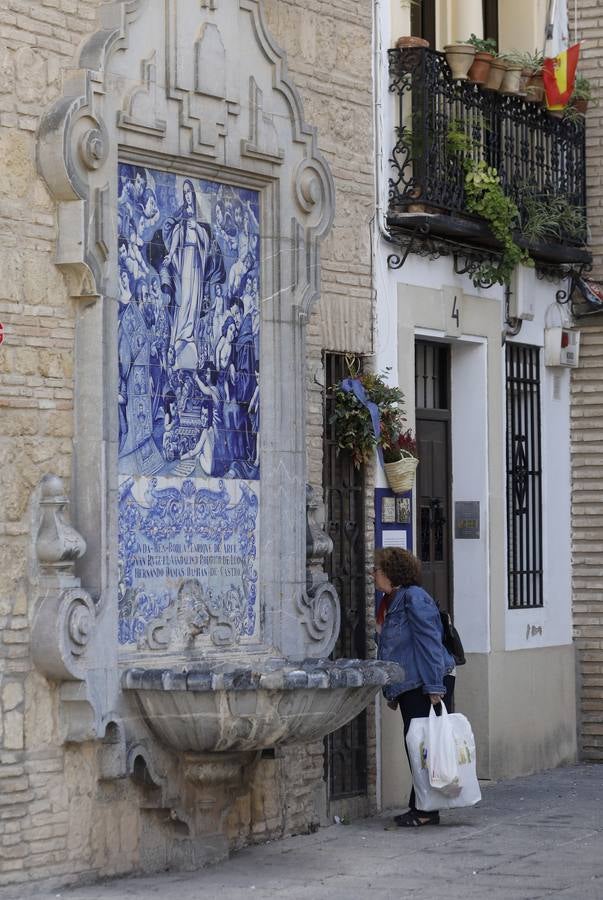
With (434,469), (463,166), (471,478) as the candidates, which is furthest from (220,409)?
(471,478)

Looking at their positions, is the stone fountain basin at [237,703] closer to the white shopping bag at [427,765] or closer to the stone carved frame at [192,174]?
the stone carved frame at [192,174]

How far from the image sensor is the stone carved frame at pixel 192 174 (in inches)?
419

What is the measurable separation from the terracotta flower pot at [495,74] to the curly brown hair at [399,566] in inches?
163

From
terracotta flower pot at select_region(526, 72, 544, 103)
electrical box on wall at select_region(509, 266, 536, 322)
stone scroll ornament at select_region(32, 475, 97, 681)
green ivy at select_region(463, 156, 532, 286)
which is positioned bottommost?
stone scroll ornament at select_region(32, 475, 97, 681)

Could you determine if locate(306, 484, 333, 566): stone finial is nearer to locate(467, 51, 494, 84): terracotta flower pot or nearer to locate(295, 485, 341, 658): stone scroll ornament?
locate(295, 485, 341, 658): stone scroll ornament

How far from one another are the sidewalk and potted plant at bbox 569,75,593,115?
5.71 metres

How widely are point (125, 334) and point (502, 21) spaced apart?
6.80m

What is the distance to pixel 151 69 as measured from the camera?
1112 centimetres

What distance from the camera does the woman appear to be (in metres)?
12.5

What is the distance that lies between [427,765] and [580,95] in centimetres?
629

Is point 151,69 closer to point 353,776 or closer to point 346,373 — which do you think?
point 346,373

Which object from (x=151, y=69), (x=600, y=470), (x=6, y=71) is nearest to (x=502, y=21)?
(x=600, y=470)

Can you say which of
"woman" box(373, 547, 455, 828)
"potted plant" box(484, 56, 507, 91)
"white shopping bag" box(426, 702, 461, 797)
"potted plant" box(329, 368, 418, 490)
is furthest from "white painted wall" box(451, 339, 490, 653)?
"white shopping bag" box(426, 702, 461, 797)

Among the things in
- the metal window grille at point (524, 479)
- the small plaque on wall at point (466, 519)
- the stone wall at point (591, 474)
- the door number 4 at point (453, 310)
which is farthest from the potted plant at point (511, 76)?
the small plaque on wall at point (466, 519)
